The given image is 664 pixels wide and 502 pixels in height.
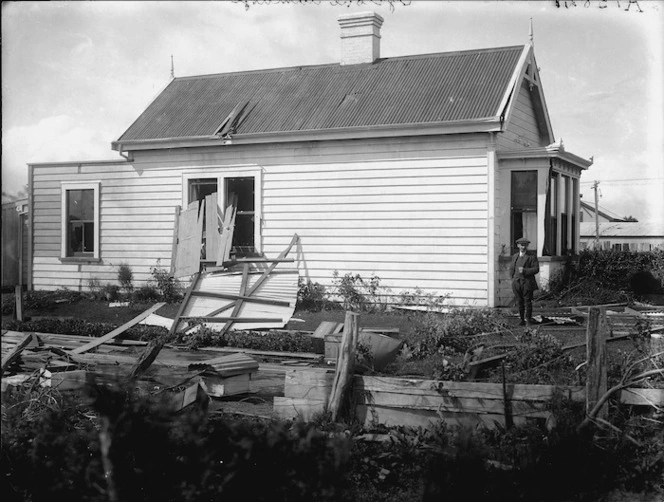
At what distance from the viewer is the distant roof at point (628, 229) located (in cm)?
4484

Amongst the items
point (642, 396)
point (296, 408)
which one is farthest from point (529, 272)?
point (296, 408)

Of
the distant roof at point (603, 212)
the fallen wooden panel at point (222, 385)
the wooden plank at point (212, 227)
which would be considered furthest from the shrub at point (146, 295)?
the distant roof at point (603, 212)

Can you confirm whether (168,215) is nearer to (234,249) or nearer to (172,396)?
(234,249)

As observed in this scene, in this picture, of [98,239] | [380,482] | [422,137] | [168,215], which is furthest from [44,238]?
[380,482]

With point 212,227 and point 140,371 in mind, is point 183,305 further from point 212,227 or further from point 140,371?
point 140,371

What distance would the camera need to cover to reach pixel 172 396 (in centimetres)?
833

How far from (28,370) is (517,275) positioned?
Result: 27.7 feet

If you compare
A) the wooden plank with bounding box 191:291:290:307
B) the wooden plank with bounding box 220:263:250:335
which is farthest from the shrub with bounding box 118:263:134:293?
the wooden plank with bounding box 191:291:290:307

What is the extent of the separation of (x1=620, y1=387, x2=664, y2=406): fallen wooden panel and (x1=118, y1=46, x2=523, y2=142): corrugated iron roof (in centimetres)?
1000

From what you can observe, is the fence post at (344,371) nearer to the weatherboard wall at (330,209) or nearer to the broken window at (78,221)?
the weatherboard wall at (330,209)

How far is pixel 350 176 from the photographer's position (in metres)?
17.8

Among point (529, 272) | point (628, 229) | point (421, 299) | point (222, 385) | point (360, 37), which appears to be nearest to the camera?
point (222, 385)

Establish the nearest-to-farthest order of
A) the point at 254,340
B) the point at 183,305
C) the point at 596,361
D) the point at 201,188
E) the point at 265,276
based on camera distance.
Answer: the point at 596,361 → the point at 254,340 → the point at 183,305 → the point at 265,276 → the point at 201,188

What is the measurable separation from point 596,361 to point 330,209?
36.7 ft
